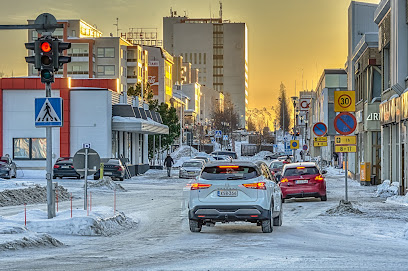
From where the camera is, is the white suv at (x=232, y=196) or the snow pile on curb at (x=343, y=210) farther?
the snow pile on curb at (x=343, y=210)

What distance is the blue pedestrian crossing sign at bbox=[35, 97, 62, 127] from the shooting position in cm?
1875

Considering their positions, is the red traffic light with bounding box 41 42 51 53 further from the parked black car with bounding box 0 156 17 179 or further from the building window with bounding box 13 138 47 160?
the building window with bounding box 13 138 47 160

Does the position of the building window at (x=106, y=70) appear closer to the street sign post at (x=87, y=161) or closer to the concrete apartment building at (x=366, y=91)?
the concrete apartment building at (x=366, y=91)

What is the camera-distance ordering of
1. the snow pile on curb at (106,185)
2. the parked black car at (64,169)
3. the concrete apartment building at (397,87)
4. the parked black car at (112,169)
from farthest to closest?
the parked black car at (112,169) → the parked black car at (64,169) → the snow pile on curb at (106,185) → the concrete apartment building at (397,87)

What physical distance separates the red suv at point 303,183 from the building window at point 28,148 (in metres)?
30.8

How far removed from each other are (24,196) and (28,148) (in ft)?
89.4

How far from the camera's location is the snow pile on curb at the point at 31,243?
14547mm

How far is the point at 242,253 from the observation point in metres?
13.6

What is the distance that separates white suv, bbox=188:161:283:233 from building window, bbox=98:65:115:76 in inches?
4482

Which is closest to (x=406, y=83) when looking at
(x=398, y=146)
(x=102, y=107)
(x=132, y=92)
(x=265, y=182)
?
(x=398, y=146)

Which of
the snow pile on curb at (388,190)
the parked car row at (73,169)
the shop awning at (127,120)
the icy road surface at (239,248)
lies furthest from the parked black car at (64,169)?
the icy road surface at (239,248)

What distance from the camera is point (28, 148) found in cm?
5862

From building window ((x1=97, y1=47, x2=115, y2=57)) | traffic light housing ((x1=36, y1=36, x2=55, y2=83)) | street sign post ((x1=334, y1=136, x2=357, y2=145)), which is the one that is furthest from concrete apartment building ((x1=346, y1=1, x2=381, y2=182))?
building window ((x1=97, y1=47, x2=115, y2=57))

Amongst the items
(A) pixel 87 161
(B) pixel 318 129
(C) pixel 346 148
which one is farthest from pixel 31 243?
(B) pixel 318 129
